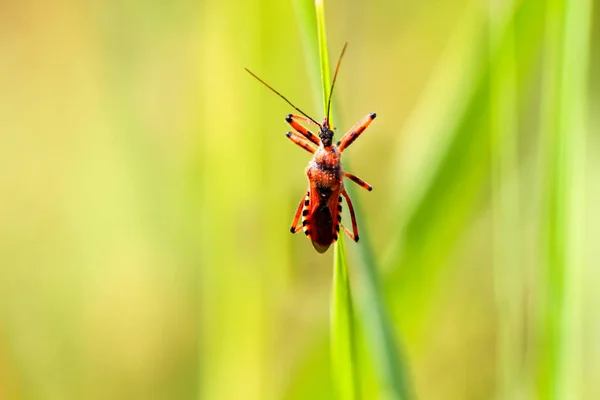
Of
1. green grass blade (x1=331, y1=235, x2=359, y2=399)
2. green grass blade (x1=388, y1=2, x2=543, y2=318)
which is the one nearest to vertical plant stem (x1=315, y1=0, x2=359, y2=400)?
green grass blade (x1=331, y1=235, x2=359, y2=399)

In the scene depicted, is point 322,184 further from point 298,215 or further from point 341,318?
point 341,318

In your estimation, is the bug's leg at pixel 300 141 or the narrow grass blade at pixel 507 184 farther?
the bug's leg at pixel 300 141

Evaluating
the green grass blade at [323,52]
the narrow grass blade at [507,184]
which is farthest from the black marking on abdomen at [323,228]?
the green grass blade at [323,52]

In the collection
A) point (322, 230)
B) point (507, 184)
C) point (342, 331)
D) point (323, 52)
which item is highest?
point (323, 52)

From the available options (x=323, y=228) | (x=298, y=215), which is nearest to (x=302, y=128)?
(x=298, y=215)

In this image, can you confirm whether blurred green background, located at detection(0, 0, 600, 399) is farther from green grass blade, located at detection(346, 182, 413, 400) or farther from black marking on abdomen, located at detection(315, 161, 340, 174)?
black marking on abdomen, located at detection(315, 161, 340, 174)

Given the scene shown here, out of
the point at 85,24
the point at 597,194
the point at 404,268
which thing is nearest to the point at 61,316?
the point at 85,24

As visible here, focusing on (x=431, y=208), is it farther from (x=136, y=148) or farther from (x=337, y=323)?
(x=136, y=148)

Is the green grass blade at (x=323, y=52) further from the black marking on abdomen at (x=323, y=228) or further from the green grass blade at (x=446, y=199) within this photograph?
the black marking on abdomen at (x=323, y=228)
